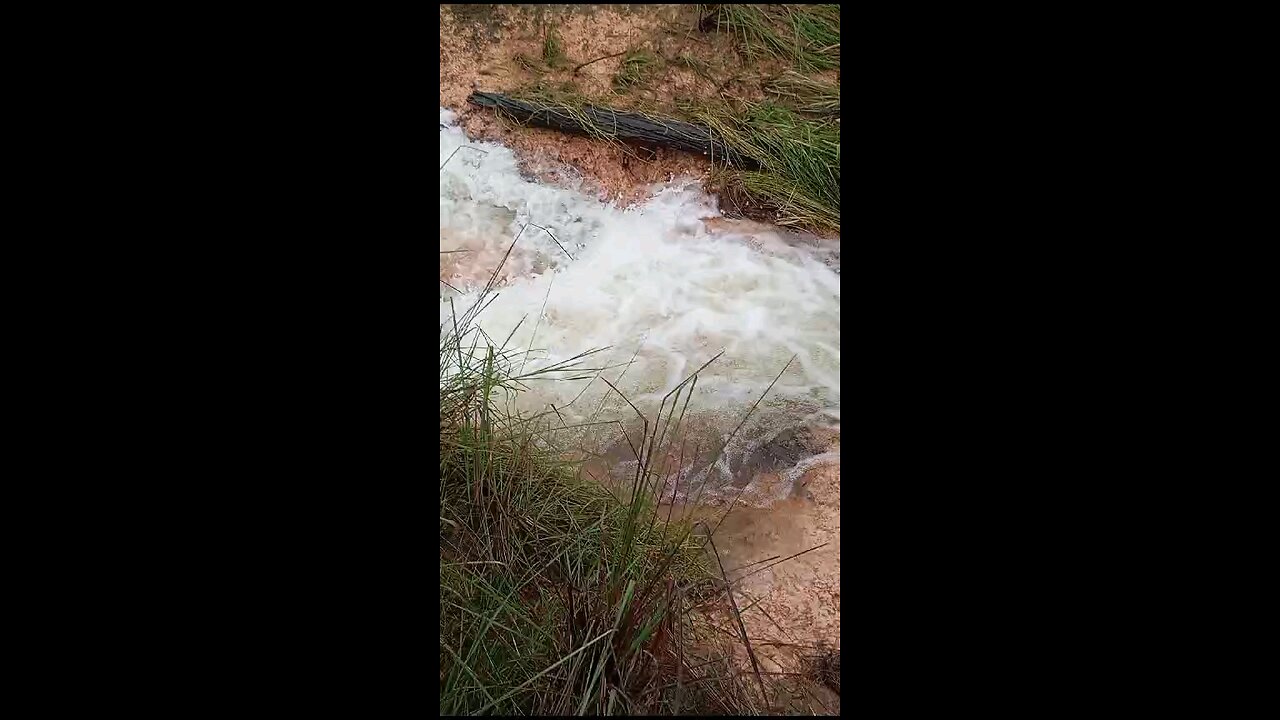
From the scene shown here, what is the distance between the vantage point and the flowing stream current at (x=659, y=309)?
316 cm

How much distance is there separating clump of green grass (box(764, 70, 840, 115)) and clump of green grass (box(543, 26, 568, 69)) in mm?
1057

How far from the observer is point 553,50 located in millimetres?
4742

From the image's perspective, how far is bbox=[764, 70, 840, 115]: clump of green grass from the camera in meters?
4.64

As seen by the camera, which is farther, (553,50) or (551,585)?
(553,50)

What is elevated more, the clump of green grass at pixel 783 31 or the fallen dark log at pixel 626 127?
the clump of green grass at pixel 783 31

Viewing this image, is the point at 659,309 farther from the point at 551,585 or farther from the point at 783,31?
the point at 783,31

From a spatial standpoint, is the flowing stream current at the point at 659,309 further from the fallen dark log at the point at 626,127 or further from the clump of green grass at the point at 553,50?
the clump of green grass at the point at 553,50

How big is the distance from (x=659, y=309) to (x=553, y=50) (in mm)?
1765

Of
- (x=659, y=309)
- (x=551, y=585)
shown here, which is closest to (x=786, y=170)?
(x=659, y=309)

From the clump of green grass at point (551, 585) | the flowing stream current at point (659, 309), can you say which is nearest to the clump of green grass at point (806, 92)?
the flowing stream current at point (659, 309)

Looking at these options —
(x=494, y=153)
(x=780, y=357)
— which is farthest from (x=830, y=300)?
(x=494, y=153)

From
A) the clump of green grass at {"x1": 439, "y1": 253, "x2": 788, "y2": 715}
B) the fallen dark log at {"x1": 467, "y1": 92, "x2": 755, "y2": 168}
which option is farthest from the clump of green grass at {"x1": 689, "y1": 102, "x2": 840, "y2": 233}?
the clump of green grass at {"x1": 439, "y1": 253, "x2": 788, "y2": 715}

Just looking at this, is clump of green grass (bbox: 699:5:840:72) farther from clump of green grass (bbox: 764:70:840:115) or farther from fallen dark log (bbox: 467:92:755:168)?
fallen dark log (bbox: 467:92:755:168)

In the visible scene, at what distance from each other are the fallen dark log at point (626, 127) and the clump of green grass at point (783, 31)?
0.77 meters
